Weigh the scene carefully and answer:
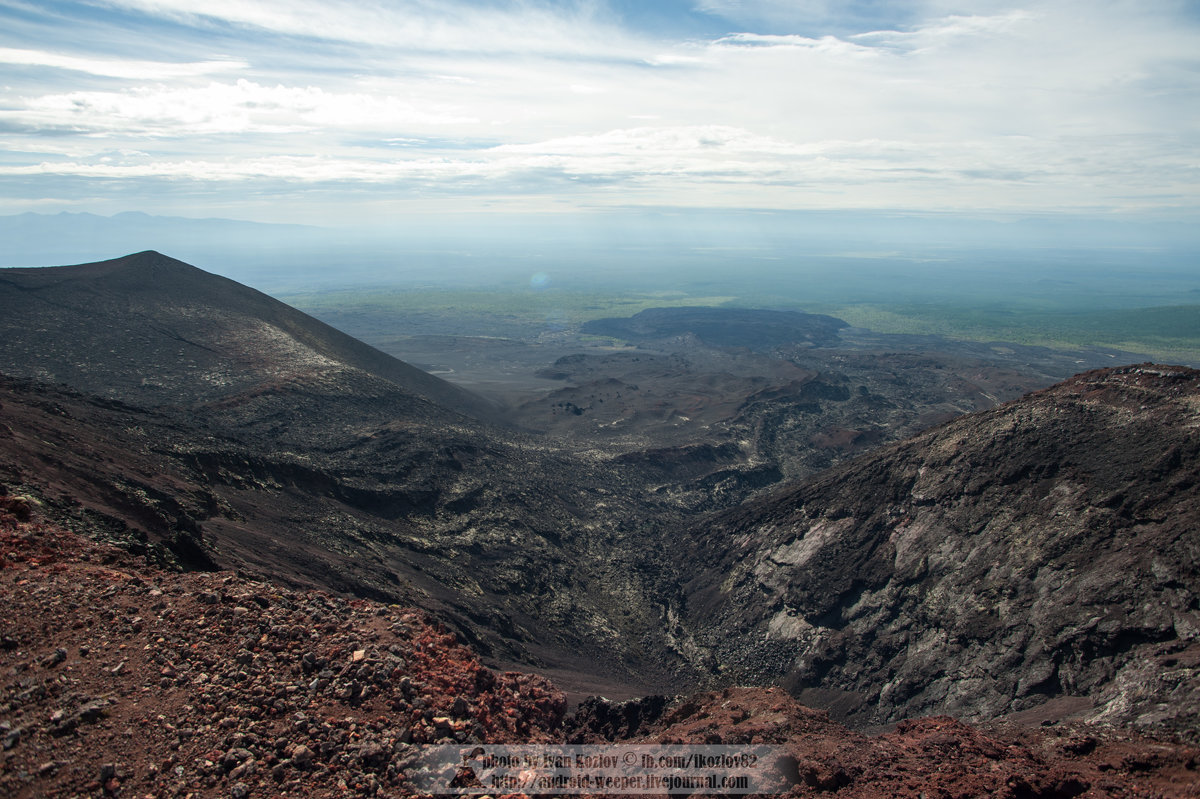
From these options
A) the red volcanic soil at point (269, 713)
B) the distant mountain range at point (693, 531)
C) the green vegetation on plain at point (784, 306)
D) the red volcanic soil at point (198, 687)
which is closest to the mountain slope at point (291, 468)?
the distant mountain range at point (693, 531)

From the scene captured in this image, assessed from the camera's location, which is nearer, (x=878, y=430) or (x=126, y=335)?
(x=126, y=335)

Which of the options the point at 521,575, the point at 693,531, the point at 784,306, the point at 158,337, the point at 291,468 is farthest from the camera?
the point at 784,306

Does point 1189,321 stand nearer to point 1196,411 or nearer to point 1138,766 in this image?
point 1196,411

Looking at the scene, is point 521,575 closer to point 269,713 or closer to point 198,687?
point 269,713

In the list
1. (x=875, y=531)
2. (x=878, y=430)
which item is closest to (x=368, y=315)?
(x=878, y=430)

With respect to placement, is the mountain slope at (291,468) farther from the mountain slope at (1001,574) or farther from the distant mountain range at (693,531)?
the mountain slope at (1001,574)

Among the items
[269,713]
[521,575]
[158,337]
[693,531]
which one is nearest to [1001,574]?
[693,531]

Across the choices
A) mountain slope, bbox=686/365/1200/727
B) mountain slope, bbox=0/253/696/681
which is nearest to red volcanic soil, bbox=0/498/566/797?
mountain slope, bbox=0/253/696/681
